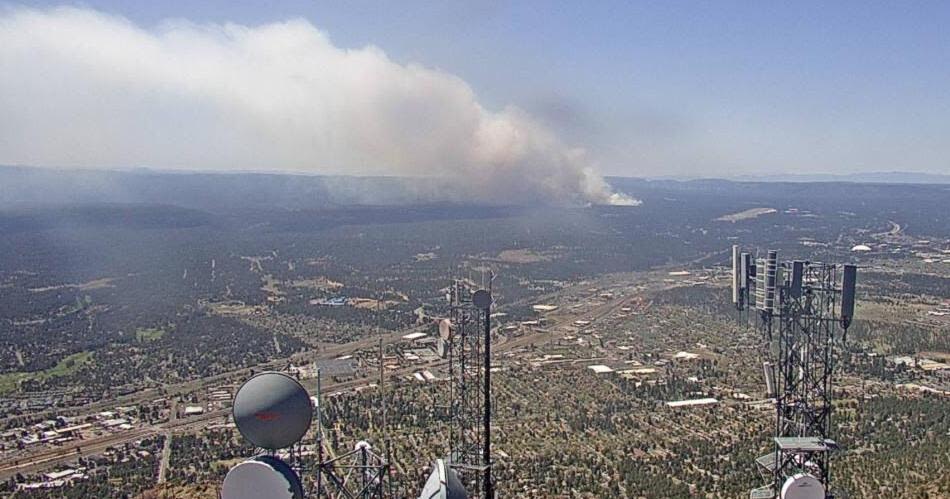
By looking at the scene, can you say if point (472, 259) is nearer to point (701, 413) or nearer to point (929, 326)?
point (929, 326)

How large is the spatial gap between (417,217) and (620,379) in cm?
12523

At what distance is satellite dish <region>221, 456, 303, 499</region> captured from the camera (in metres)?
17.4

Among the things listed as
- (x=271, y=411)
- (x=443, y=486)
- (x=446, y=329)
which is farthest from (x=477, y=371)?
(x=271, y=411)

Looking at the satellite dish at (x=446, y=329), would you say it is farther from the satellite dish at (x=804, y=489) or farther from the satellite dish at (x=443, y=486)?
the satellite dish at (x=804, y=489)

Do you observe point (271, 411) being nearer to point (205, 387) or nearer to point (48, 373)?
point (205, 387)

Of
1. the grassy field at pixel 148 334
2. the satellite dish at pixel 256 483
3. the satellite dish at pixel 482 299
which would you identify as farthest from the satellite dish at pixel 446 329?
the grassy field at pixel 148 334

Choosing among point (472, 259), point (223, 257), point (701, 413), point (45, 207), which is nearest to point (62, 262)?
point (223, 257)

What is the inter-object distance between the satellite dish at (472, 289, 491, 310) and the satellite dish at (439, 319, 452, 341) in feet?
10.7

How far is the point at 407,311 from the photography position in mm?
80125

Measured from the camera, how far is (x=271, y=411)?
18.2 meters

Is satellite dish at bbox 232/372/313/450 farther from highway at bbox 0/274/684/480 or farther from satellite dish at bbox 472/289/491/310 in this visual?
highway at bbox 0/274/684/480

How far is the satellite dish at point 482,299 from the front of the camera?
74.4ft

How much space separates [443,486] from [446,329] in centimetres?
831

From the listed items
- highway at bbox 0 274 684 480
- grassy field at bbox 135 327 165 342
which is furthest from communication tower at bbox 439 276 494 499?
grassy field at bbox 135 327 165 342
